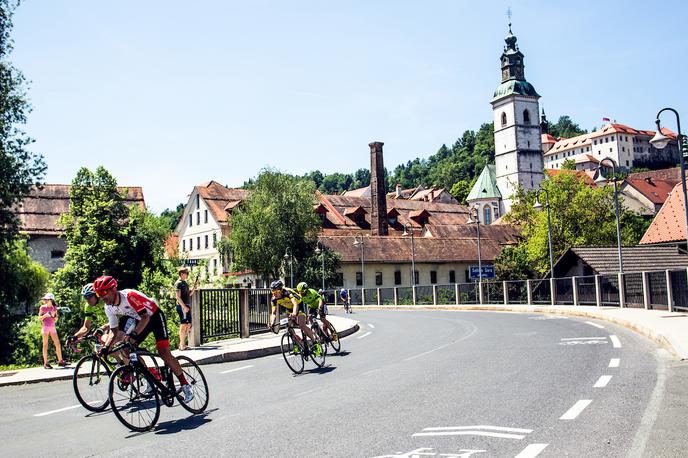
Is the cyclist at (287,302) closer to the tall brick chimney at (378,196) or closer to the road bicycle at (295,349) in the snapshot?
the road bicycle at (295,349)

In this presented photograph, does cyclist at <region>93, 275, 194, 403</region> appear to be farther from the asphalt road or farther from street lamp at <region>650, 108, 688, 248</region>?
street lamp at <region>650, 108, 688, 248</region>

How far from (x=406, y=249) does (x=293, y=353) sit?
58711 mm

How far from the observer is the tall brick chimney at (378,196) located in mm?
79375

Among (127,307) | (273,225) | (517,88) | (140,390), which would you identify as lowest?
(140,390)

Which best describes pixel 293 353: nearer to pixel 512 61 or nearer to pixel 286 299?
pixel 286 299

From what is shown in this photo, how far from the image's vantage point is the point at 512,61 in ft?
378

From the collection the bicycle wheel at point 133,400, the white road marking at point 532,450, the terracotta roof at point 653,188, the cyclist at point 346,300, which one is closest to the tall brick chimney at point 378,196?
the cyclist at point 346,300

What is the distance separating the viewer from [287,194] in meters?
62.4

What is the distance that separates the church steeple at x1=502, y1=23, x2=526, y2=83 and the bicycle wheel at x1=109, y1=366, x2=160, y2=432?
115403 mm

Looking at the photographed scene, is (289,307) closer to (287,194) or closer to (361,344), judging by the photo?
(361,344)

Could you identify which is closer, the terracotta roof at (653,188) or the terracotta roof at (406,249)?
the terracotta roof at (406,249)

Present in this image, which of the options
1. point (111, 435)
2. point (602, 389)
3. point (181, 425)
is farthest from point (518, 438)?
point (111, 435)

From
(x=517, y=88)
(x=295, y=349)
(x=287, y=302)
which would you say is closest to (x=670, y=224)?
(x=287, y=302)

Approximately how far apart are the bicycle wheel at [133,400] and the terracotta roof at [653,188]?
11760 cm
